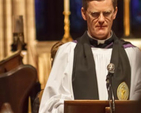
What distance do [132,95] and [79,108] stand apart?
663mm

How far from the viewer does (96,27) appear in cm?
386

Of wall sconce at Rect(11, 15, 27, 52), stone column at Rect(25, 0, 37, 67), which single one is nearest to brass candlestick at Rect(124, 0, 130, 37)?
stone column at Rect(25, 0, 37, 67)

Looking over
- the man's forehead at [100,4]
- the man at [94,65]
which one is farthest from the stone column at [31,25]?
the man's forehead at [100,4]

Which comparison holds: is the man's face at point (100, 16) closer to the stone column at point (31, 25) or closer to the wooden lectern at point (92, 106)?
the wooden lectern at point (92, 106)

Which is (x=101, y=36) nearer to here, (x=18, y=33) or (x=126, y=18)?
(x=18, y=33)

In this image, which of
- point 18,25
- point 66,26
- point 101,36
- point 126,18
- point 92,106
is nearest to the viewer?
point 92,106

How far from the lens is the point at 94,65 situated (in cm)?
386

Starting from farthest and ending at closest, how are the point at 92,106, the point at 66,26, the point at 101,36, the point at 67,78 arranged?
the point at 66,26 → the point at 101,36 → the point at 67,78 → the point at 92,106

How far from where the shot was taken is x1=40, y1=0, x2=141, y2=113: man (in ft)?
12.2

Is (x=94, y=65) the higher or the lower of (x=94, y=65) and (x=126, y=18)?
the higher

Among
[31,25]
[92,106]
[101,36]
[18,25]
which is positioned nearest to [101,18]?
[101,36]

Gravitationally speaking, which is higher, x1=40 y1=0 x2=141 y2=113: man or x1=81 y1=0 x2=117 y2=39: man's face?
x1=81 y1=0 x2=117 y2=39: man's face

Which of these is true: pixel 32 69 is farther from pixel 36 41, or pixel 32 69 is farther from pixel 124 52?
pixel 36 41

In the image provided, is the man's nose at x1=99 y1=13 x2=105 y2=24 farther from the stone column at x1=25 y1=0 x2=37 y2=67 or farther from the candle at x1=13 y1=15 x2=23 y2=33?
the stone column at x1=25 y1=0 x2=37 y2=67
